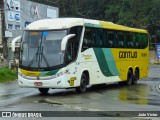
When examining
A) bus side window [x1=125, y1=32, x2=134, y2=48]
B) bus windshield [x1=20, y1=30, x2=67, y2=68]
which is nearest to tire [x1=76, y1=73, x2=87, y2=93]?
bus windshield [x1=20, y1=30, x2=67, y2=68]

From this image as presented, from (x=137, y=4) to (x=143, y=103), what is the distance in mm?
67477

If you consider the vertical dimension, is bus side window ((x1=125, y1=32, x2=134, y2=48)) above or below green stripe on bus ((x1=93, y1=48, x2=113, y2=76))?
above

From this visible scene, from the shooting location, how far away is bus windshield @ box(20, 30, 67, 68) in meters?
17.8

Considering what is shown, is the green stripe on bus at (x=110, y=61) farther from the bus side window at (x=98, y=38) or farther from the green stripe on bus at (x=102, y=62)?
the bus side window at (x=98, y=38)

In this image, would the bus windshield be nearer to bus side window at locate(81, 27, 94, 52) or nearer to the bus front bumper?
the bus front bumper

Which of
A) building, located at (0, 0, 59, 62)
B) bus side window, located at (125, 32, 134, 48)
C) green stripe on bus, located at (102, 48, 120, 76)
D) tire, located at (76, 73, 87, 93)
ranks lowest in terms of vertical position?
tire, located at (76, 73, 87, 93)

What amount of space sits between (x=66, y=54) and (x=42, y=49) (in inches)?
39.8

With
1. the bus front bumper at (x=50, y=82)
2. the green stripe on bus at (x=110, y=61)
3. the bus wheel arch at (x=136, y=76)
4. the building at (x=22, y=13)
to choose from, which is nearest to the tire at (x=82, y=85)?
the bus front bumper at (x=50, y=82)

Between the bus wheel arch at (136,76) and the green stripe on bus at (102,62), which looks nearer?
the green stripe on bus at (102,62)

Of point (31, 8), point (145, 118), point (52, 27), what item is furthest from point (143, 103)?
point (31, 8)

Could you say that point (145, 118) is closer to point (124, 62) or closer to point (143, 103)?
point (143, 103)

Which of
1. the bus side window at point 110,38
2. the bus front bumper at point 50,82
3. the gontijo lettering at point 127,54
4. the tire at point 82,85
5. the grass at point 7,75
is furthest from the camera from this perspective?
the grass at point 7,75

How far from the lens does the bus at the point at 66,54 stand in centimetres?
1773

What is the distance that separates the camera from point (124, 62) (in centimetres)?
2403
